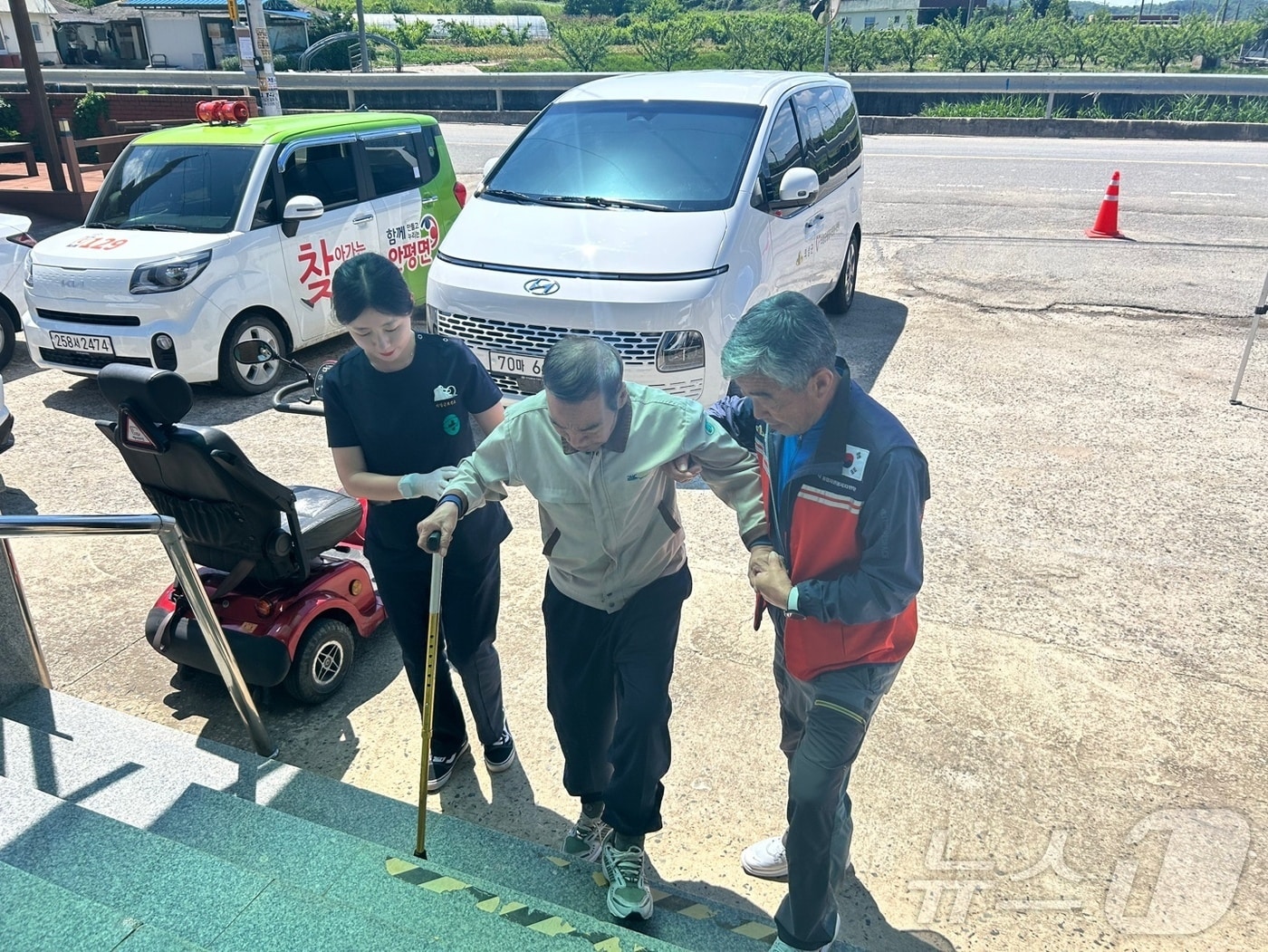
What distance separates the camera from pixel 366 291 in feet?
9.34

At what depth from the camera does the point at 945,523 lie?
521cm

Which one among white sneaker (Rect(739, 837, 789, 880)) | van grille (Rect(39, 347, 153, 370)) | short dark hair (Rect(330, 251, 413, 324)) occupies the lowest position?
white sneaker (Rect(739, 837, 789, 880))

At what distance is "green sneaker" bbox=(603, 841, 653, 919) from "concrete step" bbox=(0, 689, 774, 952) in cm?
6

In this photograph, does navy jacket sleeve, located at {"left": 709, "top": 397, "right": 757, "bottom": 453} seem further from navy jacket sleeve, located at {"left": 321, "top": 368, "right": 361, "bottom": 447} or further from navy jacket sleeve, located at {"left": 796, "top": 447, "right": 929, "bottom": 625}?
navy jacket sleeve, located at {"left": 321, "top": 368, "right": 361, "bottom": 447}

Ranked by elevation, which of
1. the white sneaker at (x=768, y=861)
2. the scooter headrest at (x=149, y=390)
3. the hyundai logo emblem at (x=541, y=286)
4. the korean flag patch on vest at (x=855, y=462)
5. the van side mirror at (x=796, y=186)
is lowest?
the white sneaker at (x=768, y=861)

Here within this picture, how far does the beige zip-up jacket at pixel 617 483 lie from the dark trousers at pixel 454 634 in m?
0.50

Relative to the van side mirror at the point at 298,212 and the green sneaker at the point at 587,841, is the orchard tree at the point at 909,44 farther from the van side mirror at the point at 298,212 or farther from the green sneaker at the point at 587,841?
the green sneaker at the point at 587,841

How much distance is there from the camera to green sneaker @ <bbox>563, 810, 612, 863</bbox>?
3.09 meters

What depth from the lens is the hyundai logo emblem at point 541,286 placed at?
18.3 ft

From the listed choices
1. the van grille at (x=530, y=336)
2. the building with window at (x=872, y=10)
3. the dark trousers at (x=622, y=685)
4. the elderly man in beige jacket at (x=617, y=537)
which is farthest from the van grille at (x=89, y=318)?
the building with window at (x=872, y=10)

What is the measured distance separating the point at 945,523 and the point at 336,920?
3.86 meters

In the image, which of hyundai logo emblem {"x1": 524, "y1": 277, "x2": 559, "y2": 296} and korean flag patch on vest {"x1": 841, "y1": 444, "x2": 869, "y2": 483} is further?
hyundai logo emblem {"x1": 524, "y1": 277, "x2": 559, "y2": 296}

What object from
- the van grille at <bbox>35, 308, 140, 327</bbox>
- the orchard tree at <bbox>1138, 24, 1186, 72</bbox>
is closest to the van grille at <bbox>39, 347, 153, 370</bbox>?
the van grille at <bbox>35, 308, 140, 327</bbox>

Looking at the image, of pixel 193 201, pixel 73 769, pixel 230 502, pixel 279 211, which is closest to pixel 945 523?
pixel 230 502
